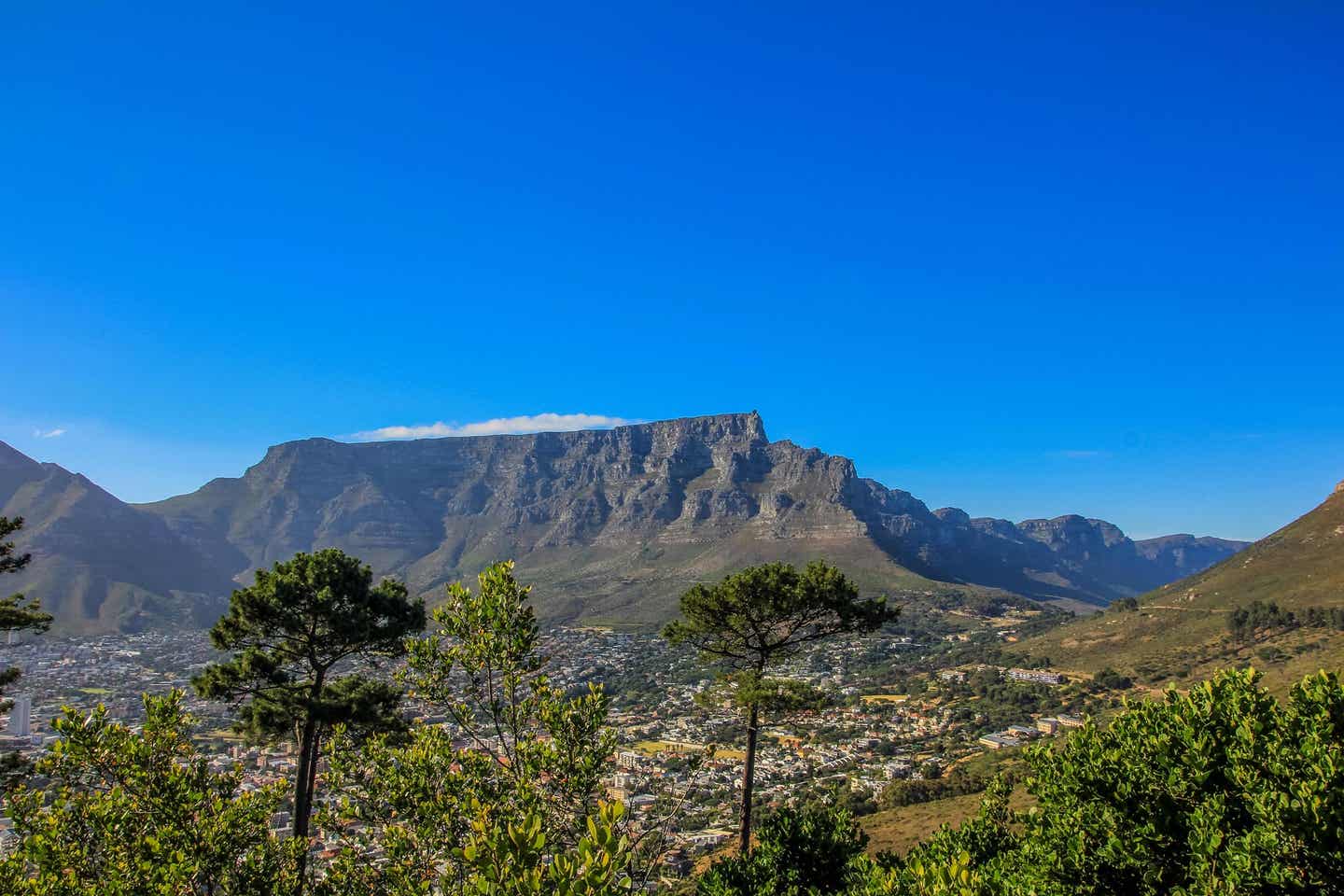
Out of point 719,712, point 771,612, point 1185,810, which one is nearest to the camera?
point 1185,810

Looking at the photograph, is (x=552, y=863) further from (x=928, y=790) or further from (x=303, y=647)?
(x=928, y=790)

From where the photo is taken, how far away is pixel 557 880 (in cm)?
405

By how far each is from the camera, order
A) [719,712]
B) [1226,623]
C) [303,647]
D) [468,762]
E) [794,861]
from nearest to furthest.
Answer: [468,762] → [794,861] → [303,647] → [719,712] → [1226,623]

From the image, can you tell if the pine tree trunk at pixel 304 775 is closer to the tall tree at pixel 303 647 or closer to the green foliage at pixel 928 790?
the tall tree at pixel 303 647

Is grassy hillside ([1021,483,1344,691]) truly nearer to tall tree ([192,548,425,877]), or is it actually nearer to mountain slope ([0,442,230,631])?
tall tree ([192,548,425,877])

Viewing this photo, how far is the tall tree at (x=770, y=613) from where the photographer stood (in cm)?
1953

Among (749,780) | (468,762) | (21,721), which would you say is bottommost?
(21,721)

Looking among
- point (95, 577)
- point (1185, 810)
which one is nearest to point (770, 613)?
point (1185, 810)

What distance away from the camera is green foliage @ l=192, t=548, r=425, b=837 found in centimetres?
1894

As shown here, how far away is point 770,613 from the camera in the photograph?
1980 centimetres

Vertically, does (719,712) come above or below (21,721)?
above

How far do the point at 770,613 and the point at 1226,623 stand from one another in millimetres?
76379

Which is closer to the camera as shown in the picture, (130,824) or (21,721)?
(130,824)

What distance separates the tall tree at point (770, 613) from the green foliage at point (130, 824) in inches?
521
